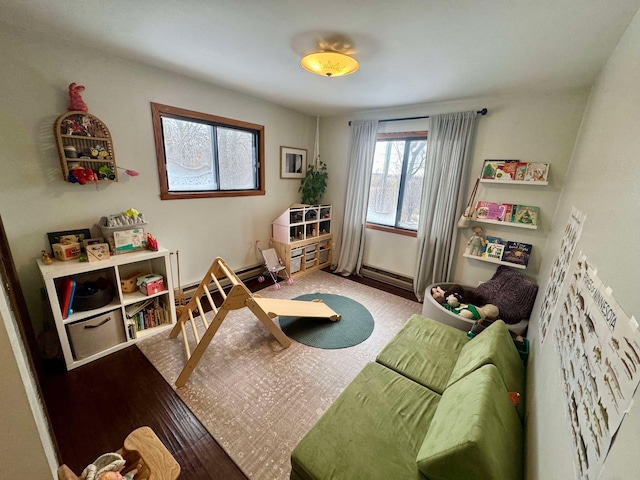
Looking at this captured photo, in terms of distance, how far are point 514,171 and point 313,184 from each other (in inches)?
97.3

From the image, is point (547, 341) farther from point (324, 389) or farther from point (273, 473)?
point (273, 473)

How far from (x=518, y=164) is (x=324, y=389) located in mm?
2755

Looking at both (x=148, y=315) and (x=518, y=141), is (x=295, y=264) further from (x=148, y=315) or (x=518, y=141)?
(x=518, y=141)

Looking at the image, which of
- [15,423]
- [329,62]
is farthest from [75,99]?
[15,423]

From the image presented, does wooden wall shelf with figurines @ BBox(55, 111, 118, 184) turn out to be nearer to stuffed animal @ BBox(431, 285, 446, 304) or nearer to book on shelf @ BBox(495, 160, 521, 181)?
stuffed animal @ BBox(431, 285, 446, 304)

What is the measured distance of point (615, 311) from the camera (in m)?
0.64

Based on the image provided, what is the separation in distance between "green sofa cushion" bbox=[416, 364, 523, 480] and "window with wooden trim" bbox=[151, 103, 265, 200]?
2854mm

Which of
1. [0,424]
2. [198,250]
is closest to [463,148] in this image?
[198,250]

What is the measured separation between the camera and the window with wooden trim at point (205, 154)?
252 centimetres

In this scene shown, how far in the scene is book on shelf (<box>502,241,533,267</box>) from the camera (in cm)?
255

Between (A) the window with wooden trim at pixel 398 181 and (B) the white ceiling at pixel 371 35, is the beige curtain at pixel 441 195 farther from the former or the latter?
(B) the white ceiling at pixel 371 35

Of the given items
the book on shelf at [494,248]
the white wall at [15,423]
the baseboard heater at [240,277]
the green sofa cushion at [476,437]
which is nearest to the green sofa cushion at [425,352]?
the green sofa cushion at [476,437]

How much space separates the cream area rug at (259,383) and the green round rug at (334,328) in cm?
7

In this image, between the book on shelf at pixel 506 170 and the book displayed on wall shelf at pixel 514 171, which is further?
the book on shelf at pixel 506 170
